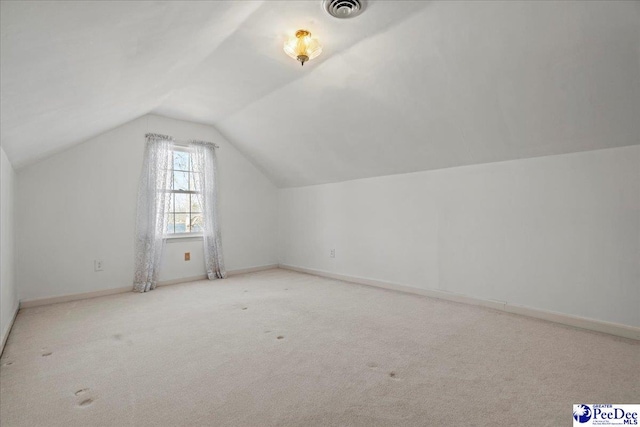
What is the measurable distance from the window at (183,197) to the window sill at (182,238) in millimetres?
50

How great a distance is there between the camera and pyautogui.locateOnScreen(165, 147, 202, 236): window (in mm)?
4707

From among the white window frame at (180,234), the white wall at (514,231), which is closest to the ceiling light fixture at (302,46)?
the white wall at (514,231)

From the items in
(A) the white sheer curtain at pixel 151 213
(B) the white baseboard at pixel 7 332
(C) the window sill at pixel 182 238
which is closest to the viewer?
(B) the white baseboard at pixel 7 332

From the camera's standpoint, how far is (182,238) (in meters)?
4.68

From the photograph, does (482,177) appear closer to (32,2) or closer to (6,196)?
(32,2)

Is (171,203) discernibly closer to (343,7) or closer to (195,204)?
(195,204)

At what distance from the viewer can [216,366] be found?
6.74ft

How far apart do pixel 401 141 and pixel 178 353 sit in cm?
289

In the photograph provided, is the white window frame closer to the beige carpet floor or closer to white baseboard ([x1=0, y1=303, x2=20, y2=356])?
the beige carpet floor

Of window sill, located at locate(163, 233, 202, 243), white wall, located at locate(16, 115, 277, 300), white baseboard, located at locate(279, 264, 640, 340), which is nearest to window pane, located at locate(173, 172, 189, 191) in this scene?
white wall, located at locate(16, 115, 277, 300)

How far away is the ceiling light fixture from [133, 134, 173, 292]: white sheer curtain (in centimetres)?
271

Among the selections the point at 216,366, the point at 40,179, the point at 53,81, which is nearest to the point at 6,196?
the point at 40,179

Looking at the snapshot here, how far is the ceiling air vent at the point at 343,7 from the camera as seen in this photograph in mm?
2111

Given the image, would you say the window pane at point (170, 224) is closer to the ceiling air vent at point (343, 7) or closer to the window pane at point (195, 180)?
→ the window pane at point (195, 180)
